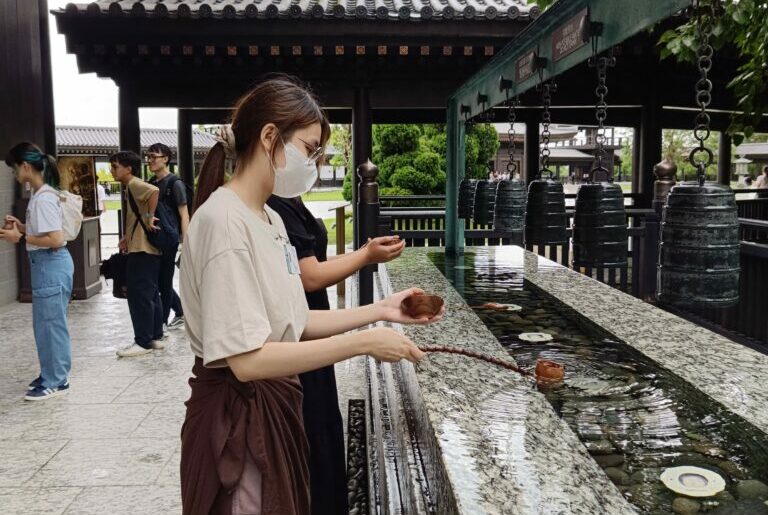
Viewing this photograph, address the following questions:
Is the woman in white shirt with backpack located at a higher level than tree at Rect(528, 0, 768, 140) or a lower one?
lower

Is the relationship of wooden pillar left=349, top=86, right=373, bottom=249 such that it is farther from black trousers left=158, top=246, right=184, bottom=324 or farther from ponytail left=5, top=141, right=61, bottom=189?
ponytail left=5, top=141, right=61, bottom=189

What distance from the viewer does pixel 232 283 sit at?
5.23 feet

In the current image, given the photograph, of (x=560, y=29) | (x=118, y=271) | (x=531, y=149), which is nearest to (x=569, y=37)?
(x=560, y=29)

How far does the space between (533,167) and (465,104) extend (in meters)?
6.42

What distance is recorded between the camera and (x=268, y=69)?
28.9 feet

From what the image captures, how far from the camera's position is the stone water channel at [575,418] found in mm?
1773

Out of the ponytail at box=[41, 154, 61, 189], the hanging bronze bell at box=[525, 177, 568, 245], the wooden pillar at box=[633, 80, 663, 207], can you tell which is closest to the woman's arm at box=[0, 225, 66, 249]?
the ponytail at box=[41, 154, 61, 189]

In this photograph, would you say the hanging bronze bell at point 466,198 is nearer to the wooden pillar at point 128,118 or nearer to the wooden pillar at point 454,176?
the wooden pillar at point 454,176

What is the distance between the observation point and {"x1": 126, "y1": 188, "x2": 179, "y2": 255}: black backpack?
6262mm

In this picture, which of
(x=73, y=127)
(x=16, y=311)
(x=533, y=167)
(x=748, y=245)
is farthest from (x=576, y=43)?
(x=73, y=127)

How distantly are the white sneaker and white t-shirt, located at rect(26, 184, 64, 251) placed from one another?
6.06ft

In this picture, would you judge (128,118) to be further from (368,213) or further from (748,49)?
(748,49)

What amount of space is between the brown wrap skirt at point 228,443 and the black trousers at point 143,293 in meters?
4.79

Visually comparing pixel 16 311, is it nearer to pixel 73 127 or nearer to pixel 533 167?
pixel 533 167
